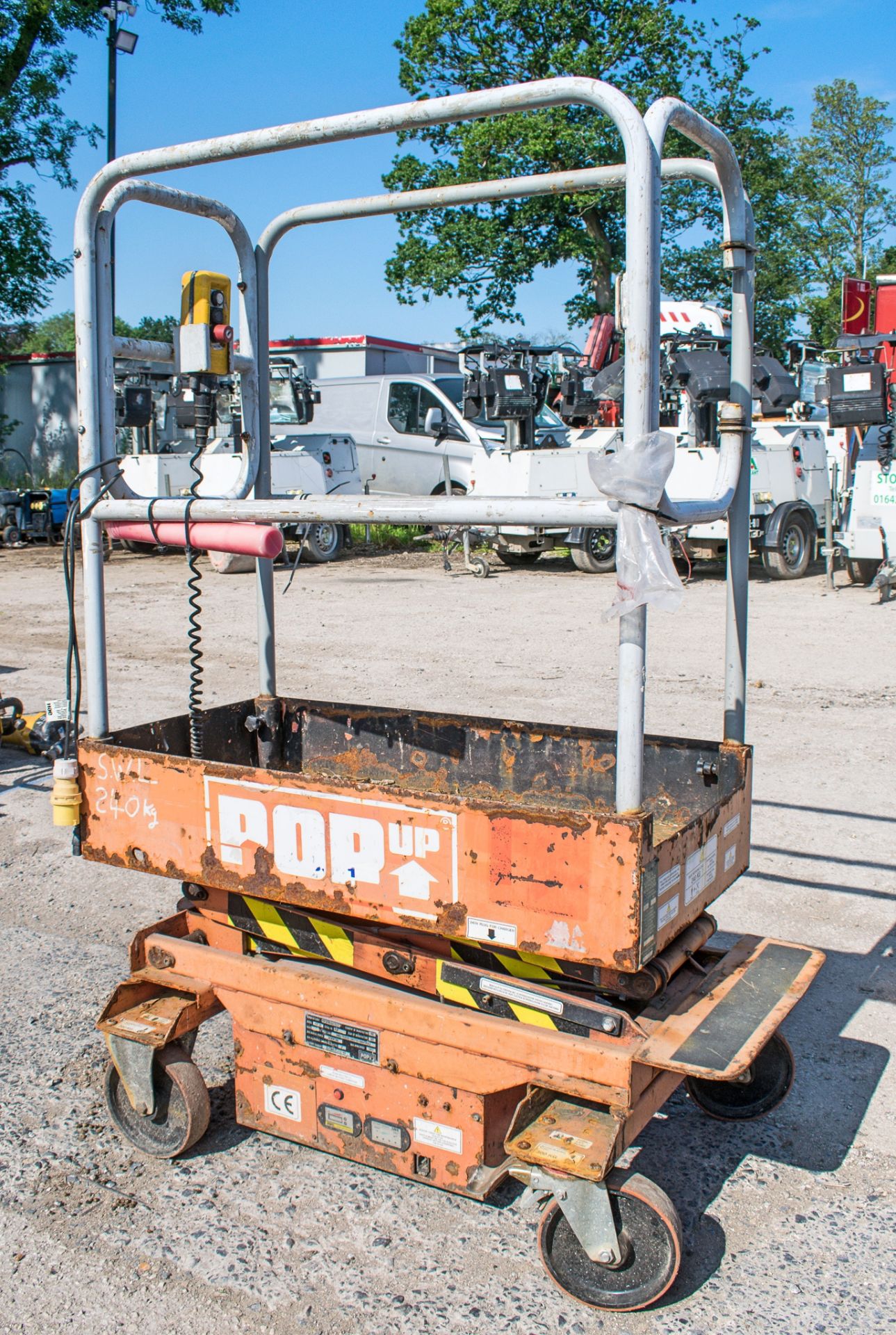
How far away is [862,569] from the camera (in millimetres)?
13086

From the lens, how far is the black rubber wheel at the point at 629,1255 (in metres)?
2.38

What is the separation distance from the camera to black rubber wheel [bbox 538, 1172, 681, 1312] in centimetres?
238

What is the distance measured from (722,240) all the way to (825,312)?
4503 cm

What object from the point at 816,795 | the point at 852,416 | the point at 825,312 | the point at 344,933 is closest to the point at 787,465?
the point at 852,416

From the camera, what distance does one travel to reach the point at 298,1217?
271cm

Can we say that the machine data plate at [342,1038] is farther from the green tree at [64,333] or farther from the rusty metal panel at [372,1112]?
the green tree at [64,333]

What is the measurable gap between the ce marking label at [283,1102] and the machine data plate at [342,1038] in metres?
0.16

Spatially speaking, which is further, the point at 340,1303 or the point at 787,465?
the point at 787,465

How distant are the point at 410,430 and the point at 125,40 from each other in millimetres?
7386

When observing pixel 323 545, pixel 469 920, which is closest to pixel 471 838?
pixel 469 920

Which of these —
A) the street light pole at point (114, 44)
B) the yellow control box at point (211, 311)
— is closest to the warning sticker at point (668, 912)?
the yellow control box at point (211, 311)

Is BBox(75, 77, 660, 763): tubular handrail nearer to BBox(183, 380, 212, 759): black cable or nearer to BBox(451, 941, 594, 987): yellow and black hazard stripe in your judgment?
BBox(183, 380, 212, 759): black cable

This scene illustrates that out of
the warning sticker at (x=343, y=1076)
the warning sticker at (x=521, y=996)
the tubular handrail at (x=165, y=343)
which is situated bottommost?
the warning sticker at (x=343, y=1076)

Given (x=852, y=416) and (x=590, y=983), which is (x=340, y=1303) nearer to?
(x=590, y=983)
